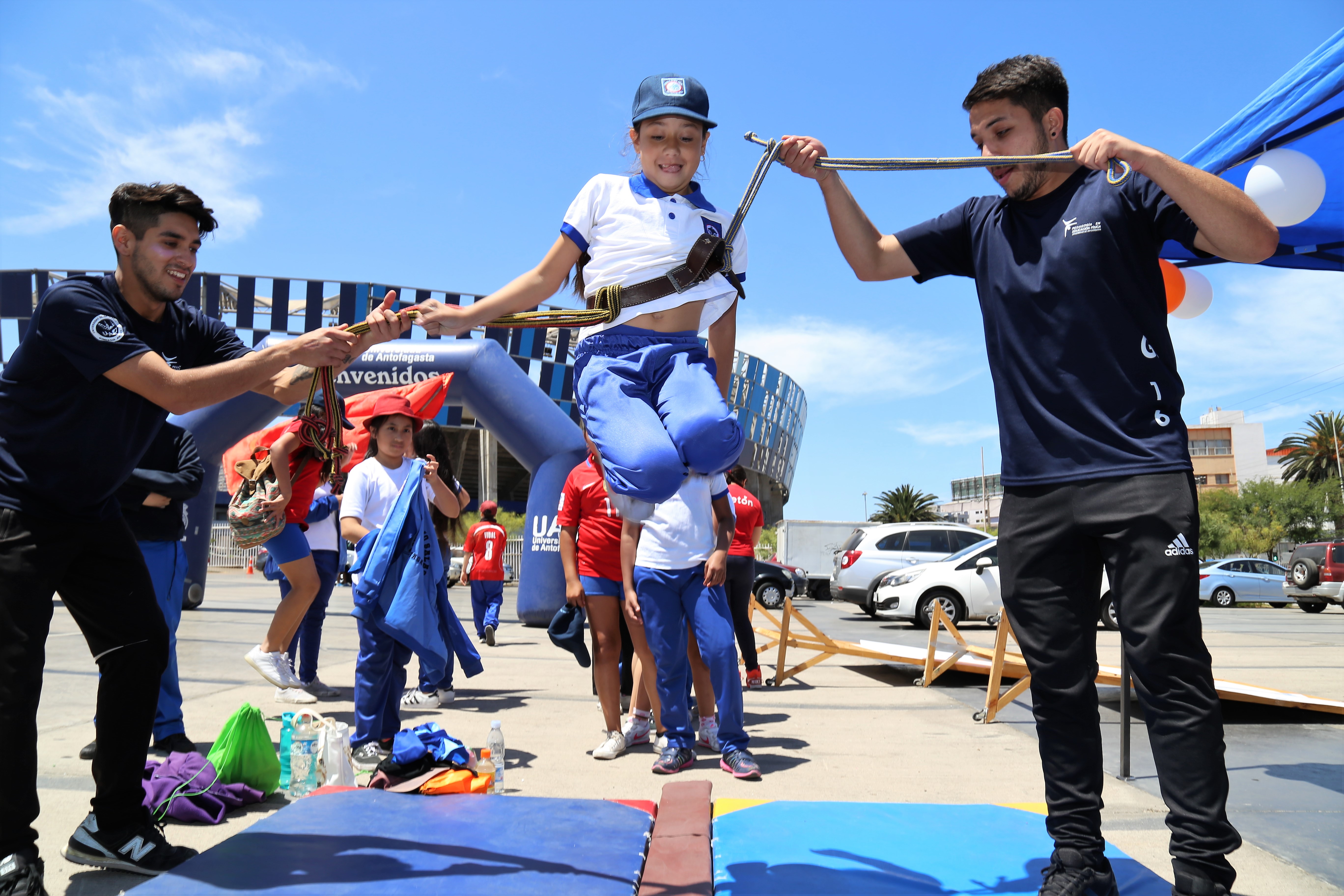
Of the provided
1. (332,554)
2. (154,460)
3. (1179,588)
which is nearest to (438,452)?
(332,554)

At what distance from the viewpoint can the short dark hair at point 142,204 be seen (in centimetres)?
289

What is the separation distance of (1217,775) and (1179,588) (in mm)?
482

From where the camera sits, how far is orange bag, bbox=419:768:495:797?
12.0 ft

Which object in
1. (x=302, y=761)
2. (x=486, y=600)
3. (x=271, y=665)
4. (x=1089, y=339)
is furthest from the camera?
(x=486, y=600)

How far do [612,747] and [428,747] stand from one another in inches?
46.6

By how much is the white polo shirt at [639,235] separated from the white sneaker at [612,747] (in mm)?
2696

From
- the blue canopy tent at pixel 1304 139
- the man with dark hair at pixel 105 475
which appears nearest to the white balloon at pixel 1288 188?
the blue canopy tent at pixel 1304 139

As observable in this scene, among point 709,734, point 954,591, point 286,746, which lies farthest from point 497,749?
point 954,591

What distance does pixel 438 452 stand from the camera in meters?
6.45

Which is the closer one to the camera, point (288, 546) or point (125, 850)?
point (125, 850)

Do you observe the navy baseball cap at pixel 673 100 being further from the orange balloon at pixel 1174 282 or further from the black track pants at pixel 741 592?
the black track pants at pixel 741 592

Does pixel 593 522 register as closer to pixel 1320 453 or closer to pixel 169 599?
pixel 169 599

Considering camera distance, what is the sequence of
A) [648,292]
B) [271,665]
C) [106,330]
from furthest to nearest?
[271,665] → [648,292] → [106,330]

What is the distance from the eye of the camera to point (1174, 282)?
4.07 meters
